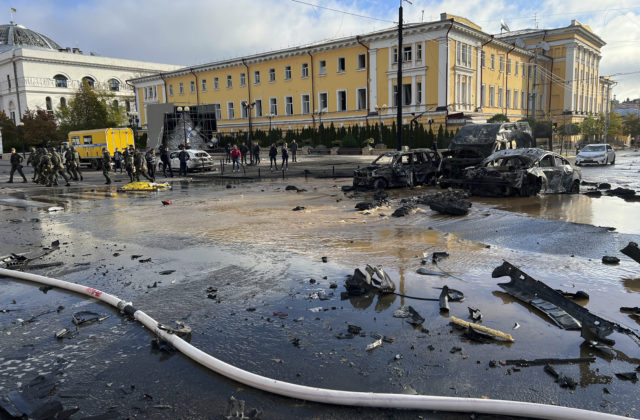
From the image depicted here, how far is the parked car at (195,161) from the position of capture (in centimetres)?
3009

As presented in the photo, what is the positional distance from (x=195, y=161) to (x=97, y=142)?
1186cm

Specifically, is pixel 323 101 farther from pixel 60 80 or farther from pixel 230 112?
pixel 60 80

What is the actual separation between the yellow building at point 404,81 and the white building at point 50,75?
12.7 meters

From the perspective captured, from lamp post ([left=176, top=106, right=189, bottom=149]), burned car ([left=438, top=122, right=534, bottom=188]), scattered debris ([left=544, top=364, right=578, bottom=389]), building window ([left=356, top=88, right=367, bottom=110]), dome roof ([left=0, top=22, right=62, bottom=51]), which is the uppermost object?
dome roof ([left=0, top=22, right=62, bottom=51])

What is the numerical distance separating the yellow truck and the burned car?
87.1ft

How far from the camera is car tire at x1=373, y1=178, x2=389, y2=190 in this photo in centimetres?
1792

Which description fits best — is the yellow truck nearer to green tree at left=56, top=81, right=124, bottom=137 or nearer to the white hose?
green tree at left=56, top=81, right=124, bottom=137

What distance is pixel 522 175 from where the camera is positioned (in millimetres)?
14656

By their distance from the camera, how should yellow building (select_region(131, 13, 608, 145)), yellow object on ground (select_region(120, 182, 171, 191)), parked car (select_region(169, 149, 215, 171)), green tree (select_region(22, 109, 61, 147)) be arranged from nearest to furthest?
yellow object on ground (select_region(120, 182, 171, 191)) < parked car (select_region(169, 149, 215, 171)) < yellow building (select_region(131, 13, 608, 145)) < green tree (select_region(22, 109, 61, 147))

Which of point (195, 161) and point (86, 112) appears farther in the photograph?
point (86, 112)

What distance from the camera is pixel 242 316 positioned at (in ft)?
18.4

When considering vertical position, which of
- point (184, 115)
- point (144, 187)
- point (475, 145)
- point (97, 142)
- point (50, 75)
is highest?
point (50, 75)

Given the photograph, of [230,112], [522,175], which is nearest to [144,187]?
[522,175]

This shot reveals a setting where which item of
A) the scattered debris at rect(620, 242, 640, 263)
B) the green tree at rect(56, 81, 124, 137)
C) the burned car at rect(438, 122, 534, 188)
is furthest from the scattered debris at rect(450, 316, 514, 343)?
the green tree at rect(56, 81, 124, 137)
